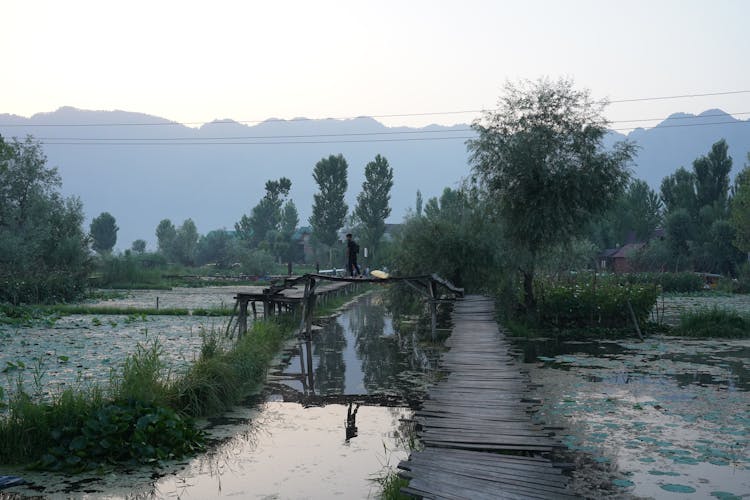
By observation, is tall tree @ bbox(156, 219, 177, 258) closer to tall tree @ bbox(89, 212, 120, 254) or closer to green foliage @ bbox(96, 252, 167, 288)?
tall tree @ bbox(89, 212, 120, 254)

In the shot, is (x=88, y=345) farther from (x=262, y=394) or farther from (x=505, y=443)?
(x=505, y=443)

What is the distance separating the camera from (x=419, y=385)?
14.7 meters

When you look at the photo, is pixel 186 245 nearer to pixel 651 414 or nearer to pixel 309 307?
pixel 309 307

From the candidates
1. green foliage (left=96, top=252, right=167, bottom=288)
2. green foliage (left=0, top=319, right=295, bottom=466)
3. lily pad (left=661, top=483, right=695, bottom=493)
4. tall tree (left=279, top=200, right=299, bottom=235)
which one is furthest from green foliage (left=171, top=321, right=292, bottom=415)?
tall tree (left=279, top=200, right=299, bottom=235)

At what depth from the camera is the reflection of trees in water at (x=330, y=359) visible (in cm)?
1520

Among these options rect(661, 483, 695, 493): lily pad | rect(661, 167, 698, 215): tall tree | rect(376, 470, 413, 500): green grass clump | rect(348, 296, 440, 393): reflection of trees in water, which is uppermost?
rect(661, 167, 698, 215): tall tree

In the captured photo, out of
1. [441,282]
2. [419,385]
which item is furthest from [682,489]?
[441,282]

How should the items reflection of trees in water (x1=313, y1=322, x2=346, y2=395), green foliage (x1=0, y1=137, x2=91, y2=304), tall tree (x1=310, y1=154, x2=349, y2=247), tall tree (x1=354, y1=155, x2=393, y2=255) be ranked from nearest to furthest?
1. reflection of trees in water (x1=313, y1=322, x2=346, y2=395)
2. green foliage (x1=0, y1=137, x2=91, y2=304)
3. tall tree (x1=354, y1=155, x2=393, y2=255)
4. tall tree (x1=310, y1=154, x2=349, y2=247)

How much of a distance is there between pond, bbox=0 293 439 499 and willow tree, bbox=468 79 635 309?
24.4 feet

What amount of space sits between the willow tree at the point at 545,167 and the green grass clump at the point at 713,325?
4.67 metres

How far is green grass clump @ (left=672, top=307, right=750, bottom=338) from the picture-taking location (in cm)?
2225

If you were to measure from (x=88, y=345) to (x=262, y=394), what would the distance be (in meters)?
7.17

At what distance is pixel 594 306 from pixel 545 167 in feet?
16.1

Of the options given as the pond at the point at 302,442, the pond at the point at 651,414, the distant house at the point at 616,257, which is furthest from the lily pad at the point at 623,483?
the distant house at the point at 616,257
